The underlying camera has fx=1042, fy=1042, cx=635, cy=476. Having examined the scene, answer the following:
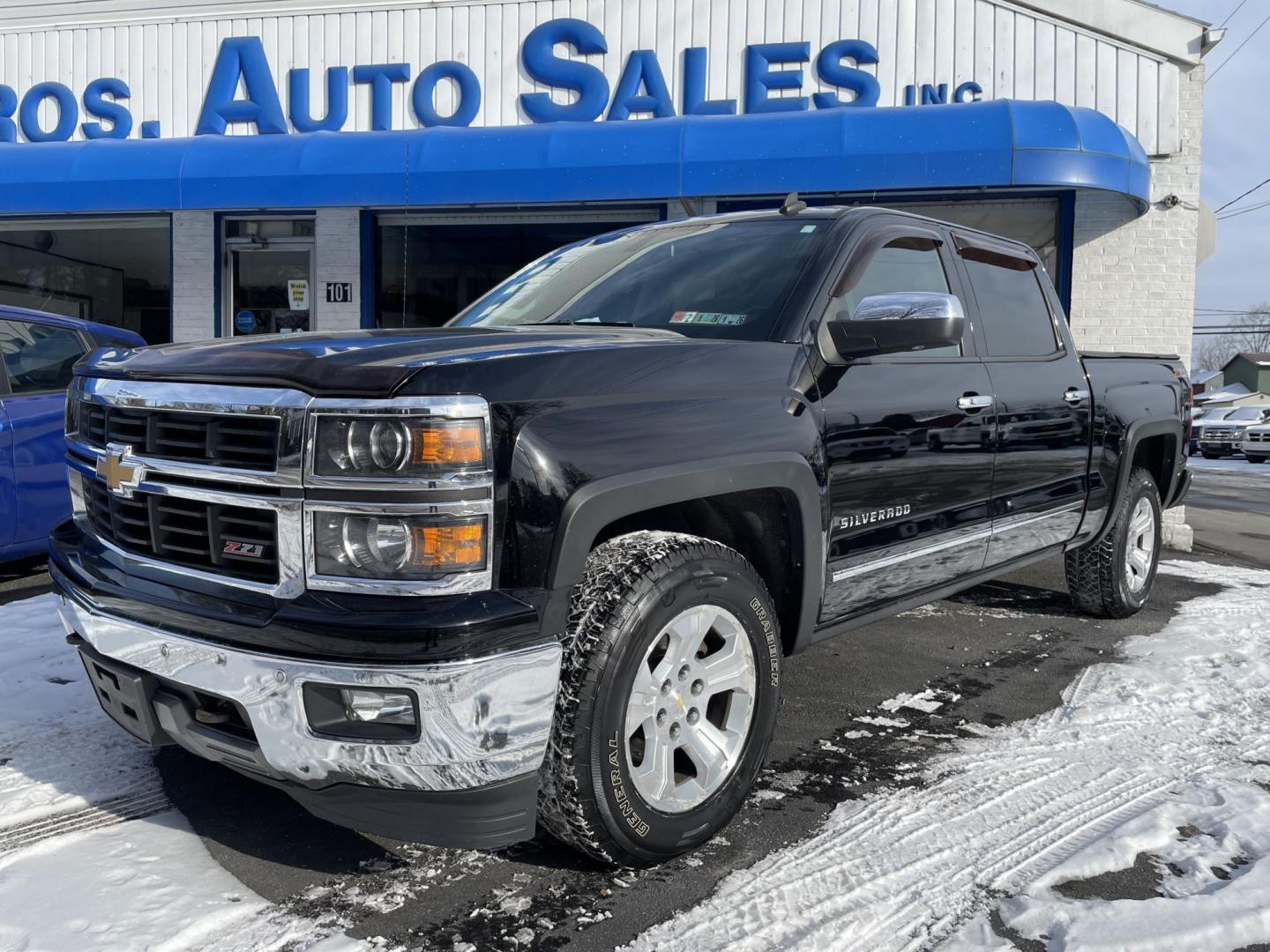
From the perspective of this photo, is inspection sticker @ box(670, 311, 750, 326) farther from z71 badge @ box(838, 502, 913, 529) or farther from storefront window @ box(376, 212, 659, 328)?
storefront window @ box(376, 212, 659, 328)

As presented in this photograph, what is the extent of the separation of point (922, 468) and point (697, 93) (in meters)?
8.25

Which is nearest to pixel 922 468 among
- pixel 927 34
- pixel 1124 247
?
pixel 1124 247

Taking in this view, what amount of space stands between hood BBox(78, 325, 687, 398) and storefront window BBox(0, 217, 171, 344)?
10.5 metres

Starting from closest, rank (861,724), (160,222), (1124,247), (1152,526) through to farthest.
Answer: (861,724) → (1152,526) → (1124,247) → (160,222)

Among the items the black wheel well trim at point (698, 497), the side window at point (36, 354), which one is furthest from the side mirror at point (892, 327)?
the side window at point (36, 354)

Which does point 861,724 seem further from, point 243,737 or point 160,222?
point 160,222

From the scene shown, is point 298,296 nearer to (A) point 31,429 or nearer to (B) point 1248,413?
(A) point 31,429

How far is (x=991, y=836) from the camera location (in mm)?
2938

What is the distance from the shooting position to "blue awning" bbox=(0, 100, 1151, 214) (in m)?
8.54

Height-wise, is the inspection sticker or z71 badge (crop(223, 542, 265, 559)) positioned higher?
the inspection sticker

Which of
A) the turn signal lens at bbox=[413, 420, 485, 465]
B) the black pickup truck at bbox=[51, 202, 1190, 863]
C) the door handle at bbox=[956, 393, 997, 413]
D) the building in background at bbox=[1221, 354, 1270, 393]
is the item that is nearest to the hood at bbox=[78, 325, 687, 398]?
the black pickup truck at bbox=[51, 202, 1190, 863]

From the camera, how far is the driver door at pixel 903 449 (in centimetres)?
324

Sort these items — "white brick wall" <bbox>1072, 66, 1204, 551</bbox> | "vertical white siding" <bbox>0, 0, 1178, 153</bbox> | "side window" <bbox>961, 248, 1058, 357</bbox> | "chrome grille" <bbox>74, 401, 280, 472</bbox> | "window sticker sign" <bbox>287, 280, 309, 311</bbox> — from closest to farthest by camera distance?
"chrome grille" <bbox>74, 401, 280, 472</bbox> < "side window" <bbox>961, 248, 1058, 357</bbox> < "white brick wall" <bbox>1072, 66, 1204, 551</bbox> < "vertical white siding" <bbox>0, 0, 1178, 153</bbox> < "window sticker sign" <bbox>287, 280, 309, 311</bbox>

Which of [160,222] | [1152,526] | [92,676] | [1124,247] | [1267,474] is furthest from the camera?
[1267,474]
